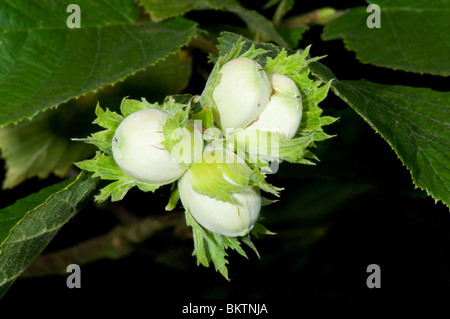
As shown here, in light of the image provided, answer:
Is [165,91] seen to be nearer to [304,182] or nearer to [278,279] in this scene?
[304,182]

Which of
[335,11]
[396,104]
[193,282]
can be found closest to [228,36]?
[396,104]

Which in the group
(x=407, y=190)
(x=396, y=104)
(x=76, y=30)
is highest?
(x=76, y=30)

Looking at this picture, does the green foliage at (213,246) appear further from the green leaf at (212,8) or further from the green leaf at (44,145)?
the green leaf at (44,145)

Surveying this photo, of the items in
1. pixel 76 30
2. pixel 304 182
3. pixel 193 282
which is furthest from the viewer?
pixel 304 182

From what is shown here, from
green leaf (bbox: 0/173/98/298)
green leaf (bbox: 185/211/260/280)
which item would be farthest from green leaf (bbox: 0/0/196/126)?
green leaf (bbox: 185/211/260/280)

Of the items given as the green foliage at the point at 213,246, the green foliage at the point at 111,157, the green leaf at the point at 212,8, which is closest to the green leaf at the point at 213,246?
the green foliage at the point at 213,246

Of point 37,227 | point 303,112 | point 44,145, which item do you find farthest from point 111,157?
point 44,145

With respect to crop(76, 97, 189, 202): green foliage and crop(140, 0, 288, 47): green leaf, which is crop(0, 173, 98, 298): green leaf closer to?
crop(76, 97, 189, 202): green foliage
